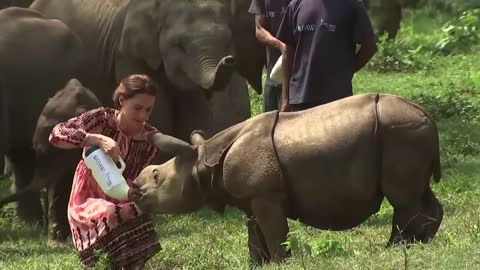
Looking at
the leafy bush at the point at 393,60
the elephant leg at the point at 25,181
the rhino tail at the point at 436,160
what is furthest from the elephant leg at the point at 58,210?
the leafy bush at the point at 393,60

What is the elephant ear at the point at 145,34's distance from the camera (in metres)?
11.0

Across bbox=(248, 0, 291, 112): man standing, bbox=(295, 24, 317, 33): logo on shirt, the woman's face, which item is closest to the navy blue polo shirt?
bbox=(248, 0, 291, 112): man standing

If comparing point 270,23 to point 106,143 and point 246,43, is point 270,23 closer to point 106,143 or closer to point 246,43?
point 246,43

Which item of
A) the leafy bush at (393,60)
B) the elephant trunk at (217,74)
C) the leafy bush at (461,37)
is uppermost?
the elephant trunk at (217,74)

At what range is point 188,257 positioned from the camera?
7762 mm

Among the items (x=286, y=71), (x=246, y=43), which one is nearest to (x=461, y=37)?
(x=246, y=43)

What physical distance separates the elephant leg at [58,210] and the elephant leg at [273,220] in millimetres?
2451

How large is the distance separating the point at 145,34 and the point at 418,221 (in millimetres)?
4288

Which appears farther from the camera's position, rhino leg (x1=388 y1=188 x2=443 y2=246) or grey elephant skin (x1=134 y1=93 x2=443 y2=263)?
rhino leg (x1=388 y1=188 x2=443 y2=246)

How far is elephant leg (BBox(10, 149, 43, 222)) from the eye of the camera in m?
10.6

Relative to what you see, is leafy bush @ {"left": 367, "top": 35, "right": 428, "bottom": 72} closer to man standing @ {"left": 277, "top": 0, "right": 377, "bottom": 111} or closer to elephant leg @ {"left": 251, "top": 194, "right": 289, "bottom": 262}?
man standing @ {"left": 277, "top": 0, "right": 377, "bottom": 111}

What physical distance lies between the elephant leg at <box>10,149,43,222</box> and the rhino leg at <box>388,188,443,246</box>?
3991mm

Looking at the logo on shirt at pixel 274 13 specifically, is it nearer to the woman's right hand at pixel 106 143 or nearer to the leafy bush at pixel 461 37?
the woman's right hand at pixel 106 143

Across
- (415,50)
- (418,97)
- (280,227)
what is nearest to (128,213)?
(280,227)
